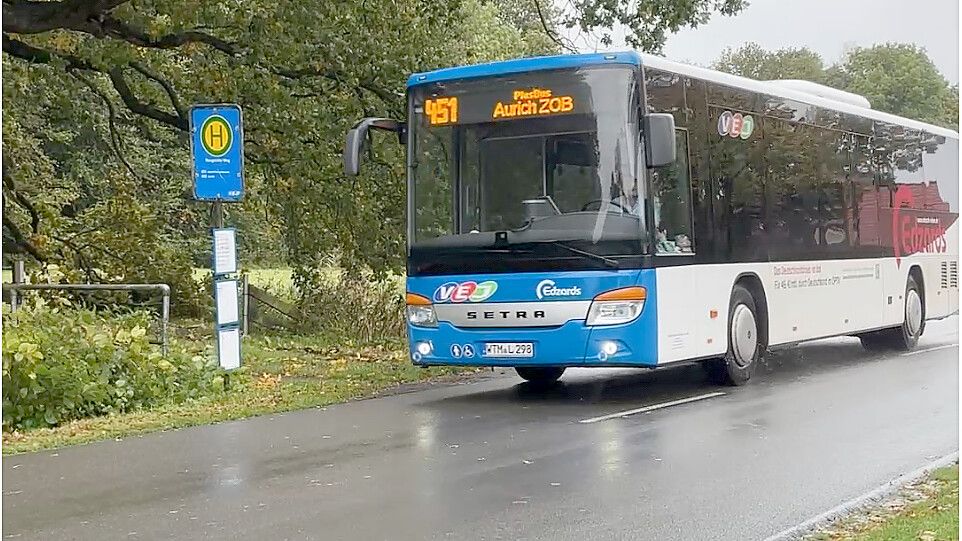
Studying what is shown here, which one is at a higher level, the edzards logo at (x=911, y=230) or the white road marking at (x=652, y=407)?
the edzards logo at (x=911, y=230)

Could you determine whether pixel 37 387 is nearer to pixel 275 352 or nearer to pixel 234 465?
pixel 234 465

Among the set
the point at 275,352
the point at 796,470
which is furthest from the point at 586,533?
the point at 275,352

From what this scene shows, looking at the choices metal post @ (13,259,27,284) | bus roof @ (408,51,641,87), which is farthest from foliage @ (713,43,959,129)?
bus roof @ (408,51,641,87)

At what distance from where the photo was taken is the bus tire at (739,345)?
15.1m

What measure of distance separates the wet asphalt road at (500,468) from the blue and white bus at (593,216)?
0.78 m

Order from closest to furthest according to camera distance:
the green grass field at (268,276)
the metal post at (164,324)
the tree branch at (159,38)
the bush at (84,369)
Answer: the bush at (84,369)
the metal post at (164,324)
the tree branch at (159,38)
the green grass field at (268,276)

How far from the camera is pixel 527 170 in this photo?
44.6 feet

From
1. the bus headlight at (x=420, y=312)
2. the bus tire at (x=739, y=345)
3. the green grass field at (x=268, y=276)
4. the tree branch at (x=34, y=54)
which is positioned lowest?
the bus tire at (x=739, y=345)

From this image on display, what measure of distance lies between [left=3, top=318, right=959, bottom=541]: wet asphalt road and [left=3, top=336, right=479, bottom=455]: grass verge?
493mm

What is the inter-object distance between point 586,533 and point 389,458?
119 inches

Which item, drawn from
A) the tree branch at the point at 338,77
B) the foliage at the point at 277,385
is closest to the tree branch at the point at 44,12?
the tree branch at the point at 338,77

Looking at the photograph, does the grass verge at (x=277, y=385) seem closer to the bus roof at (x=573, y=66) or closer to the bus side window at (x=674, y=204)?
the bus roof at (x=573, y=66)

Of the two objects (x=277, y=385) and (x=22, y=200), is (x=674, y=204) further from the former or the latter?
(x=22, y=200)

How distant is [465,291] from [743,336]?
3493 millimetres
